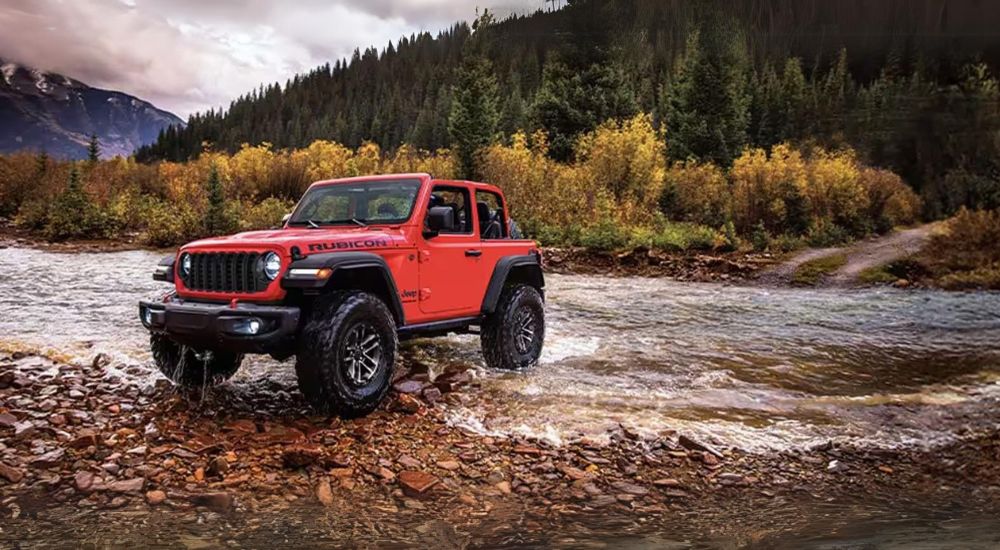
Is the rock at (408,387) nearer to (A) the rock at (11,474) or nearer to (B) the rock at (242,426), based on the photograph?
(B) the rock at (242,426)

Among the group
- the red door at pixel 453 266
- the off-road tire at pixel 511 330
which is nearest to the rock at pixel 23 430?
the red door at pixel 453 266

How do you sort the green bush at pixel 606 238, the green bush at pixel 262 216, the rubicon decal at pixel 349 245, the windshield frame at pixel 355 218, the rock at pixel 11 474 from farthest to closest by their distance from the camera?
the green bush at pixel 262 216 → the green bush at pixel 606 238 → the windshield frame at pixel 355 218 → the rubicon decal at pixel 349 245 → the rock at pixel 11 474

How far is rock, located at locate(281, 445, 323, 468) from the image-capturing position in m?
4.94

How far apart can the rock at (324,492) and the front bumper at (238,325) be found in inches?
55.3

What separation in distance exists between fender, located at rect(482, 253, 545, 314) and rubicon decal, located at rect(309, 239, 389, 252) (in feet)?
6.24

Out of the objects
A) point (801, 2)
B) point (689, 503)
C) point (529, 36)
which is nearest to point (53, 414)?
point (689, 503)

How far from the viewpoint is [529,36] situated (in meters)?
135

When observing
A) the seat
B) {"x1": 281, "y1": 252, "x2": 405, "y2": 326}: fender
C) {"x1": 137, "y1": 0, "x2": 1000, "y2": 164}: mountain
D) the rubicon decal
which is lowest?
{"x1": 281, "y1": 252, "x2": 405, "y2": 326}: fender

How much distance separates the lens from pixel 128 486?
4469mm

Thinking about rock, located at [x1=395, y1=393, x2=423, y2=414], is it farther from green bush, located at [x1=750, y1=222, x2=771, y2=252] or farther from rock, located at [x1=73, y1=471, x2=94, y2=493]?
green bush, located at [x1=750, y1=222, x2=771, y2=252]

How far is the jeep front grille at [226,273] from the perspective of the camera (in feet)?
19.1

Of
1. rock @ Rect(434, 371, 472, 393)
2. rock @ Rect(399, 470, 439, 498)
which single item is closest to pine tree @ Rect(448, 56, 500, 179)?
rock @ Rect(434, 371, 472, 393)

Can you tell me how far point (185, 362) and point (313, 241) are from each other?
88.0 inches

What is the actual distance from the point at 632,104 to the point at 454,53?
12244 cm
